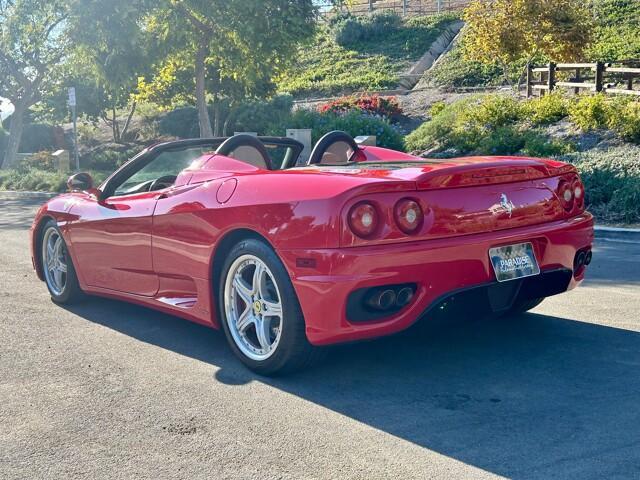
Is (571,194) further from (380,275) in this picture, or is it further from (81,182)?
(81,182)

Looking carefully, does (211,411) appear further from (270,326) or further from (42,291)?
(42,291)

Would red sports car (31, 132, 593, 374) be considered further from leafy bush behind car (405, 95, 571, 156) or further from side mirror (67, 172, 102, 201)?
leafy bush behind car (405, 95, 571, 156)

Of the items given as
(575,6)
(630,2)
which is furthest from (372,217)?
(630,2)

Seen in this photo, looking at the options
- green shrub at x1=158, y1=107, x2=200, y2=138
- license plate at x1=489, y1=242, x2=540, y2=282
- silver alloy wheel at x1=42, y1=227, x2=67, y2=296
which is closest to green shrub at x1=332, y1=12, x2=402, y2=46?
green shrub at x1=158, y1=107, x2=200, y2=138

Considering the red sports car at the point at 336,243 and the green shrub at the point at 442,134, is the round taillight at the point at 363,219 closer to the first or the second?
the red sports car at the point at 336,243

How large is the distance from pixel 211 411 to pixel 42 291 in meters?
3.75

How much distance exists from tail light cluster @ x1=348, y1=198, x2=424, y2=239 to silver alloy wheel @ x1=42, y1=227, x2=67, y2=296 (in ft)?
10.6

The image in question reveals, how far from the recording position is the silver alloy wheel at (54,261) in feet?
22.7

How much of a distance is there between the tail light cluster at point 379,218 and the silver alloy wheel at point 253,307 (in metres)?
0.58

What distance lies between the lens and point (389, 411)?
4199 mm

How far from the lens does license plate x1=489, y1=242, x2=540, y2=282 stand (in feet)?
15.2

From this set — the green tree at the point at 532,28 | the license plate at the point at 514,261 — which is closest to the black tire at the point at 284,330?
the license plate at the point at 514,261

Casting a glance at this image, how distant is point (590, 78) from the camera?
1121 inches

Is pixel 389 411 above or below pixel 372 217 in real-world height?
below
